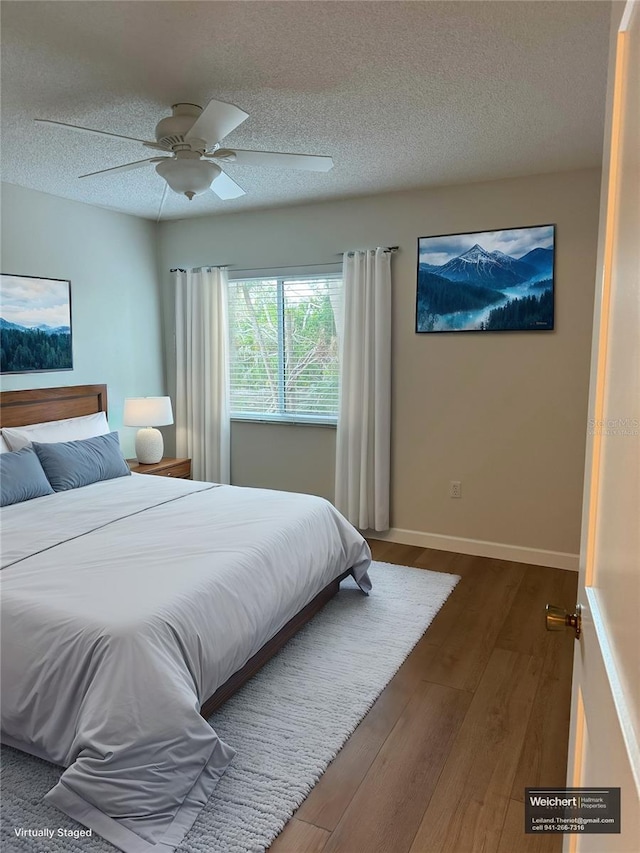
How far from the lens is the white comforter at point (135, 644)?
175cm

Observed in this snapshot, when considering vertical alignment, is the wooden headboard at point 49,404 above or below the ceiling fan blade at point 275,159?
below

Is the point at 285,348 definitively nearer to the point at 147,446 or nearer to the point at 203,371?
the point at 203,371

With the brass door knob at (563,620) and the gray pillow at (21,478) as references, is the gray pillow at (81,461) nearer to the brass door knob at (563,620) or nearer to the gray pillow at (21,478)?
the gray pillow at (21,478)

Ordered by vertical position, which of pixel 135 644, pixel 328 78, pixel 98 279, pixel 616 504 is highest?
pixel 328 78

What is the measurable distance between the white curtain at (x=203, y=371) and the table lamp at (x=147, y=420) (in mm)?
464

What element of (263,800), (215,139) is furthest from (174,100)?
(263,800)

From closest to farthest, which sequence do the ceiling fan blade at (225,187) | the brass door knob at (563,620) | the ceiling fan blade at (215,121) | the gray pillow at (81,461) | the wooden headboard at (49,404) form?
the brass door knob at (563,620), the ceiling fan blade at (215,121), the ceiling fan blade at (225,187), the gray pillow at (81,461), the wooden headboard at (49,404)

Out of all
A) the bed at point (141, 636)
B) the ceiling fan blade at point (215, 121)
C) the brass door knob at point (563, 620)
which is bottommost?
the bed at point (141, 636)

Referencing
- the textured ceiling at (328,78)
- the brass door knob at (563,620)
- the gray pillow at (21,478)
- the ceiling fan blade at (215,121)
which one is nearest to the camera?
the brass door knob at (563,620)

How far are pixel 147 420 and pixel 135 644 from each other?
2.81 metres

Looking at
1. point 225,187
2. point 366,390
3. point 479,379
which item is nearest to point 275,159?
point 225,187

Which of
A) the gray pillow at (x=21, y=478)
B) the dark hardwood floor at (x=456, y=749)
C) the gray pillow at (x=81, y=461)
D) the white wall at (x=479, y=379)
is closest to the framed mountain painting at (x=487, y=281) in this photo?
the white wall at (x=479, y=379)

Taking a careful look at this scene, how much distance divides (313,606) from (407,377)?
1906mm

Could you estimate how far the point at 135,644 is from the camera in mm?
1864
